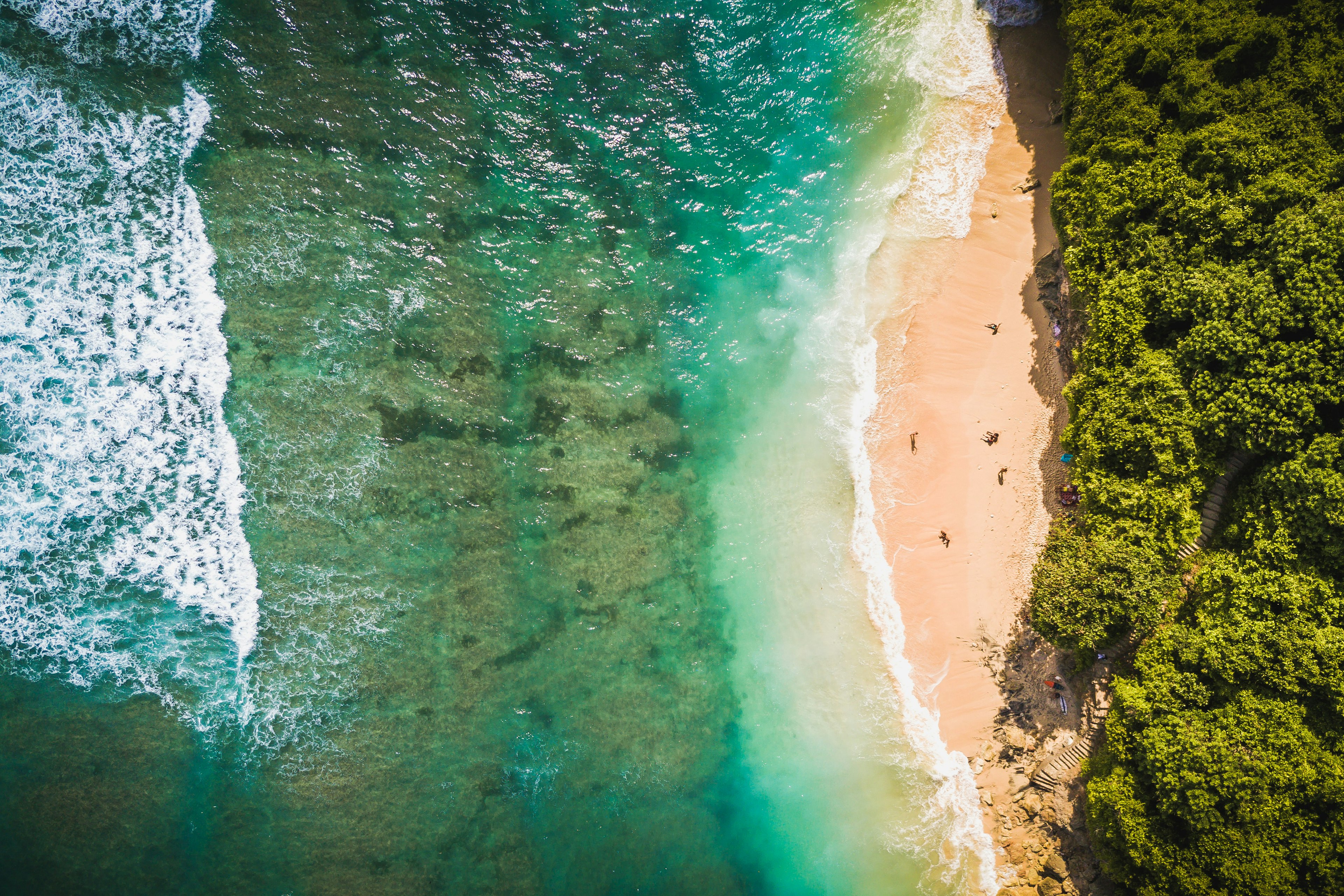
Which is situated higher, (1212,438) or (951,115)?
(951,115)

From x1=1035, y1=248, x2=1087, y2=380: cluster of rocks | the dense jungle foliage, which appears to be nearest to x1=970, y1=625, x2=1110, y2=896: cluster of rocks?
the dense jungle foliage

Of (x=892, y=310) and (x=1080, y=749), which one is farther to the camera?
(x=892, y=310)

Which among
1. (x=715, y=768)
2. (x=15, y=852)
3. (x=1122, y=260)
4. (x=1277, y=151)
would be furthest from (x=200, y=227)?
(x=1277, y=151)

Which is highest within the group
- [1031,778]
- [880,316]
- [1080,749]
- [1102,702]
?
[880,316]

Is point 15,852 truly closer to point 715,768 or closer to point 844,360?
point 715,768

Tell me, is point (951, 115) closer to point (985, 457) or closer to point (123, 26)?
point (985, 457)

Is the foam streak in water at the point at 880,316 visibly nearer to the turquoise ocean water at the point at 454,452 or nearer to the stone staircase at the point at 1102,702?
the turquoise ocean water at the point at 454,452

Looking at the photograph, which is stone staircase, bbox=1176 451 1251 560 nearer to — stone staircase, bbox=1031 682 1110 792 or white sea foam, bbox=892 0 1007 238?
stone staircase, bbox=1031 682 1110 792

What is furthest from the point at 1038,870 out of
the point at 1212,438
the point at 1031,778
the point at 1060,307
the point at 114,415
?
the point at 114,415
